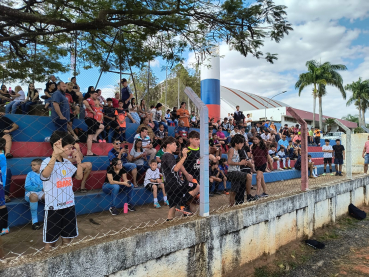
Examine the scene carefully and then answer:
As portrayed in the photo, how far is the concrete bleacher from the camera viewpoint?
3.87 metres

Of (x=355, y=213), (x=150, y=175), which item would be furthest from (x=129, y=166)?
(x=355, y=213)

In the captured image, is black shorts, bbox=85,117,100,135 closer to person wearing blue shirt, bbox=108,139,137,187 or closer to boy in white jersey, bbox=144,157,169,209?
person wearing blue shirt, bbox=108,139,137,187

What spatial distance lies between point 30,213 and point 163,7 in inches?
243

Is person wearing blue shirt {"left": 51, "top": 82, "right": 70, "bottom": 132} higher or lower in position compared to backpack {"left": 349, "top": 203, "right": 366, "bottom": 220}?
higher

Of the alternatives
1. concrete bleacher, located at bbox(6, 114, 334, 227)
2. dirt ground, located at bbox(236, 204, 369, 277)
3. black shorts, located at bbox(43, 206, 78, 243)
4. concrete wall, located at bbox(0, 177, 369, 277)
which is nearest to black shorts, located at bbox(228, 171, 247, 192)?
concrete wall, located at bbox(0, 177, 369, 277)

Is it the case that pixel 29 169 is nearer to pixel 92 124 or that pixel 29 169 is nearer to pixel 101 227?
pixel 92 124

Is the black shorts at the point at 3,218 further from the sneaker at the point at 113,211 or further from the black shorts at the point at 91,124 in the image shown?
the black shorts at the point at 91,124

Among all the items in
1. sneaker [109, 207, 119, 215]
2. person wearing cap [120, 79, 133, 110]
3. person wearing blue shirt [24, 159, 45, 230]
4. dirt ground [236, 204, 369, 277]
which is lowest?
dirt ground [236, 204, 369, 277]

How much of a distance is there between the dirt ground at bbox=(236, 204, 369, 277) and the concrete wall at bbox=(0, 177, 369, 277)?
15 cm

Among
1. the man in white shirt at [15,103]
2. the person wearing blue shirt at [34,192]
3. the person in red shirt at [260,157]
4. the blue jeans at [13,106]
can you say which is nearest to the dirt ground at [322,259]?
the person in red shirt at [260,157]

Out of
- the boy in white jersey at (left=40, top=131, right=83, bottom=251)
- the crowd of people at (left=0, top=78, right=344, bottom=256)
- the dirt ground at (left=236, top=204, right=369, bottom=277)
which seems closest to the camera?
the boy in white jersey at (left=40, top=131, right=83, bottom=251)

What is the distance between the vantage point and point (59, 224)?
2.61m

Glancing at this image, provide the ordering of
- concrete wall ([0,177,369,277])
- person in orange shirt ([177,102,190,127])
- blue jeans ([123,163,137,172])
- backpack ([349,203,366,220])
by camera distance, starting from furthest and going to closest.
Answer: person in orange shirt ([177,102,190,127]) < backpack ([349,203,366,220]) < blue jeans ([123,163,137,172]) < concrete wall ([0,177,369,277])

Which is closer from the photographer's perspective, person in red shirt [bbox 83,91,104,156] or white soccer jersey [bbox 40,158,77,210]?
white soccer jersey [bbox 40,158,77,210]
